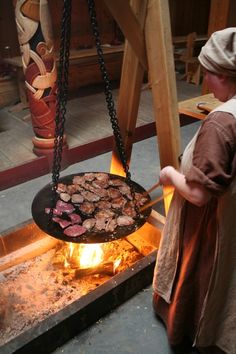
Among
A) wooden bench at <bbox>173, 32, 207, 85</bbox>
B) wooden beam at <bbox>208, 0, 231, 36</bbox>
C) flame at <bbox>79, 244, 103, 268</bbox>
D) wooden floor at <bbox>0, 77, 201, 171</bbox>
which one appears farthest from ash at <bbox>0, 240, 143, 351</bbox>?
wooden bench at <bbox>173, 32, 207, 85</bbox>

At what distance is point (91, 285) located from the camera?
291 cm

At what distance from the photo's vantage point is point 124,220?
257 cm

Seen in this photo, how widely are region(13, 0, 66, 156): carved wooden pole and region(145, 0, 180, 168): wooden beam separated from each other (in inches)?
88.4

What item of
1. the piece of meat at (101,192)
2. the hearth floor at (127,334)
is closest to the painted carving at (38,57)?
the piece of meat at (101,192)

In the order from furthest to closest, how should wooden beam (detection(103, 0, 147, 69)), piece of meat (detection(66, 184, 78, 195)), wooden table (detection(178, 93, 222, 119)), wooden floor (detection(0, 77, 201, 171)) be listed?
wooden floor (detection(0, 77, 201, 171))
wooden table (detection(178, 93, 222, 119))
piece of meat (detection(66, 184, 78, 195))
wooden beam (detection(103, 0, 147, 69))

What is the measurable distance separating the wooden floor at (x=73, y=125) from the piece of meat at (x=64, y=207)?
1.99m

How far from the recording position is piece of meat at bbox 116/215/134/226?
8.35 ft

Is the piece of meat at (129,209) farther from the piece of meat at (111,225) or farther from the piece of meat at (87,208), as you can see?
the piece of meat at (87,208)

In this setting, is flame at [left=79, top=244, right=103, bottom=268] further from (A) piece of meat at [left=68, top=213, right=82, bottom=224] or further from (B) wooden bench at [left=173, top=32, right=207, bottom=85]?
(B) wooden bench at [left=173, top=32, right=207, bottom=85]

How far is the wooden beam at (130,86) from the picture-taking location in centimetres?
232

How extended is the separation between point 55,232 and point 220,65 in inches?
62.9

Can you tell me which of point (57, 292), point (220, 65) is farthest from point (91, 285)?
point (220, 65)

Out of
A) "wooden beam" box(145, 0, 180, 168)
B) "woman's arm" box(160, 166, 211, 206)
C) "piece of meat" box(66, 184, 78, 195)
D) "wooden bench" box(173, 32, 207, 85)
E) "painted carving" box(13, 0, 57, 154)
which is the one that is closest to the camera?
"woman's arm" box(160, 166, 211, 206)

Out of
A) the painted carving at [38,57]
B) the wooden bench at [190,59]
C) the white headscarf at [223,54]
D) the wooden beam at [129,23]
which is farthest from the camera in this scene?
the wooden bench at [190,59]
